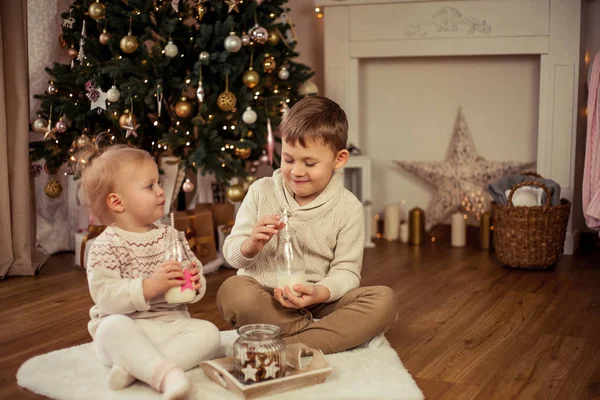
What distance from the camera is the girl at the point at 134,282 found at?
1.72m

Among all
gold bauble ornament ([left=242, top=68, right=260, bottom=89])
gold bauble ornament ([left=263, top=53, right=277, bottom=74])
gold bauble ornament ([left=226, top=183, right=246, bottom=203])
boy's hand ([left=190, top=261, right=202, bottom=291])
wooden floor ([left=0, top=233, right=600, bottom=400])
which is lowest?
wooden floor ([left=0, top=233, right=600, bottom=400])

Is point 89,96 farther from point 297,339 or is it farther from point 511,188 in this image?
point 511,188

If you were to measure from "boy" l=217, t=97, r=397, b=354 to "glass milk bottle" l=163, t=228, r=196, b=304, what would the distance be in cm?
21

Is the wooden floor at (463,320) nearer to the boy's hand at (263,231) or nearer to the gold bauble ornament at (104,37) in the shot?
the boy's hand at (263,231)

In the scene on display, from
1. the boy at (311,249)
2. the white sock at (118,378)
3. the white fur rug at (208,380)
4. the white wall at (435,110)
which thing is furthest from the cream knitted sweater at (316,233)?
the white wall at (435,110)

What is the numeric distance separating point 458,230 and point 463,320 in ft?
4.38

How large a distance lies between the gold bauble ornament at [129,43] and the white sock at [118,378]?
1.57 m

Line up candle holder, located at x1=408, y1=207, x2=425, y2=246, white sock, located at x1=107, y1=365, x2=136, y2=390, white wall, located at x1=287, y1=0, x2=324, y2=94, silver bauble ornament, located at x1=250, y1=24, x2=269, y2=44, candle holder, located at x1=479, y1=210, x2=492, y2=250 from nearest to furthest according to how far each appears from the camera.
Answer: white sock, located at x1=107, y1=365, x2=136, y2=390
silver bauble ornament, located at x1=250, y1=24, x2=269, y2=44
candle holder, located at x1=479, y1=210, x2=492, y2=250
candle holder, located at x1=408, y1=207, x2=425, y2=246
white wall, located at x1=287, y1=0, x2=324, y2=94

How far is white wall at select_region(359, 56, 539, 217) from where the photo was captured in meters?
3.79

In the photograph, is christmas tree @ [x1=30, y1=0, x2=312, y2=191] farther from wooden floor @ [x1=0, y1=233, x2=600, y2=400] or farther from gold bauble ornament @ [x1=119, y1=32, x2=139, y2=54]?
wooden floor @ [x1=0, y1=233, x2=600, y2=400]

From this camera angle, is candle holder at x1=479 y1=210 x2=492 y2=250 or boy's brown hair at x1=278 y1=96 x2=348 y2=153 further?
candle holder at x1=479 y1=210 x2=492 y2=250

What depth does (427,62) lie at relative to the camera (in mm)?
3920

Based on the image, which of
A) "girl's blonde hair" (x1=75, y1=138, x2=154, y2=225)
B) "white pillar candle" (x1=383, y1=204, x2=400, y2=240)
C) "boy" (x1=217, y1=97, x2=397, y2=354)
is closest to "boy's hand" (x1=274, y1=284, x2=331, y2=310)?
"boy" (x1=217, y1=97, x2=397, y2=354)

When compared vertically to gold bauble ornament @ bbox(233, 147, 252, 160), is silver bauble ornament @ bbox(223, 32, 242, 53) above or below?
above
